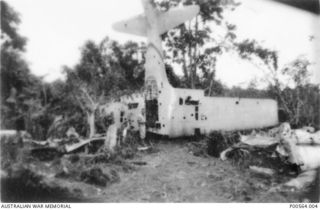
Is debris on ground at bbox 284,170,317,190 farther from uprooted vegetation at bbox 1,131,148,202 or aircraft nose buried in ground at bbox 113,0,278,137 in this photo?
aircraft nose buried in ground at bbox 113,0,278,137

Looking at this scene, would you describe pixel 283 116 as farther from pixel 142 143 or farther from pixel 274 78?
pixel 142 143

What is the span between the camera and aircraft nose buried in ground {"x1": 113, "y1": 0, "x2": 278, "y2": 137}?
29.9 feet

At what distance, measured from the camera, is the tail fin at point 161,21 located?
1052cm

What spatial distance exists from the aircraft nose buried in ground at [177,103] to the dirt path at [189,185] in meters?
2.28

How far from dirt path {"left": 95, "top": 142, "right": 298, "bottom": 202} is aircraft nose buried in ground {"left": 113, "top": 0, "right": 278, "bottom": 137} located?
2.28 meters

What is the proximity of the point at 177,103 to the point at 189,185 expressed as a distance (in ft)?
12.9

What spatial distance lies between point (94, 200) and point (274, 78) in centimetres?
1099

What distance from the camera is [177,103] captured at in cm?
903

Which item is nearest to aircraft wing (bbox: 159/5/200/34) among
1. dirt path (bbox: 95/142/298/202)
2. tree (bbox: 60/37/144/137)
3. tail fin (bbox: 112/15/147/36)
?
tail fin (bbox: 112/15/147/36)

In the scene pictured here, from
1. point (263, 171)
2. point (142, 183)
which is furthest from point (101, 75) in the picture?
point (263, 171)

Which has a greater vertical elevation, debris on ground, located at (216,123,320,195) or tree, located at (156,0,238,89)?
tree, located at (156,0,238,89)

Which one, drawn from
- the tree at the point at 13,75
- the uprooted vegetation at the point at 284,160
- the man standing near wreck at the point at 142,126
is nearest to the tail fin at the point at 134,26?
the man standing near wreck at the point at 142,126

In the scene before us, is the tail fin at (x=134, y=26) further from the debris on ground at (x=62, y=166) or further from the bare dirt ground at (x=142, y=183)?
the bare dirt ground at (x=142, y=183)

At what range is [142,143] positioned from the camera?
8.82 meters
